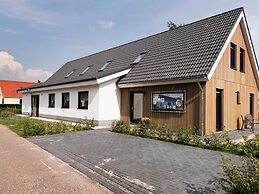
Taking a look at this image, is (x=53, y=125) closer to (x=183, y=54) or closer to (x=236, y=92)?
(x=183, y=54)

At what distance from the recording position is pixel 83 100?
18.2m

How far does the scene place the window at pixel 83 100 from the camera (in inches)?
700

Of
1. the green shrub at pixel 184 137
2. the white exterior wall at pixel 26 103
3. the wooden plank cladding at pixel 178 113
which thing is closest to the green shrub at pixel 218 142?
the green shrub at pixel 184 137

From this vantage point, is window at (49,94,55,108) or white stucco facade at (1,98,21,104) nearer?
window at (49,94,55,108)

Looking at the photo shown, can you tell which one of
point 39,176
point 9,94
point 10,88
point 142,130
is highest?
point 10,88

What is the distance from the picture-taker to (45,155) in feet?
26.5

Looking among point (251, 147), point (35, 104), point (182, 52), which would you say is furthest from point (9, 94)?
point (251, 147)

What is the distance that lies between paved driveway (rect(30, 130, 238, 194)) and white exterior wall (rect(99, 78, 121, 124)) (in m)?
6.08

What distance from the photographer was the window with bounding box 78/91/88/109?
17.8m

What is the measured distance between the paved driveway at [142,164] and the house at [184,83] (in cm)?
375

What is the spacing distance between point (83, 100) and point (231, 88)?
399 inches

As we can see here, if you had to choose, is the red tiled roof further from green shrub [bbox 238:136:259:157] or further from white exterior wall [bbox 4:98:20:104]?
green shrub [bbox 238:136:259:157]

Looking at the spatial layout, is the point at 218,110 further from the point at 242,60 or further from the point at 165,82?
the point at 242,60

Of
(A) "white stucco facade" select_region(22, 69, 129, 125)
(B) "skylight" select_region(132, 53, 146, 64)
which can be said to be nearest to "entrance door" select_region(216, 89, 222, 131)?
(B) "skylight" select_region(132, 53, 146, 64)
